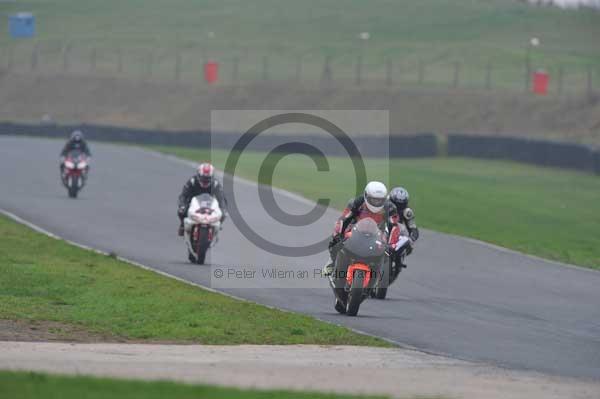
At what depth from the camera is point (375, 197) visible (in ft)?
50.6

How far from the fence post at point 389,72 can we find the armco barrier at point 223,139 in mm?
14284

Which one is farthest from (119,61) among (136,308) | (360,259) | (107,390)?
(107,390)

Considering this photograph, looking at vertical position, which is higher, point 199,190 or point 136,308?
point 199,190

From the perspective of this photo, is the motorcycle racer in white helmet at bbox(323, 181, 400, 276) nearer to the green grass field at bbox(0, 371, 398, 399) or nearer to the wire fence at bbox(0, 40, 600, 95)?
the green grass field at bbox(0, 371, 398, 399)

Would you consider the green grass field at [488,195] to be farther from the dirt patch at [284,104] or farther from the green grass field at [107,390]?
the green grass field at [107,390]

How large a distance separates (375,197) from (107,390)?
264 inches

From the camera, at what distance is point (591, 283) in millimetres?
19906

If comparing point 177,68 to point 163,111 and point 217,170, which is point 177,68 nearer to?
point 163,111

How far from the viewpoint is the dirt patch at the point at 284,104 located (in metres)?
56.0

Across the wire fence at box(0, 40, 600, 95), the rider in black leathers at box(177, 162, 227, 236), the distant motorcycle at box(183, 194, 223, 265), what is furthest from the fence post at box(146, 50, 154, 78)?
the distant motorcycle at box(183, 194, 223, 265)

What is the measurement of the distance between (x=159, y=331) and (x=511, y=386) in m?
4.11

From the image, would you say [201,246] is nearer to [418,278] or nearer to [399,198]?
[418,278]

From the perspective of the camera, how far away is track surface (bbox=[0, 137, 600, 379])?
13883mm

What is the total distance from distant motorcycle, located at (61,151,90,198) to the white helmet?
51.2 feet
